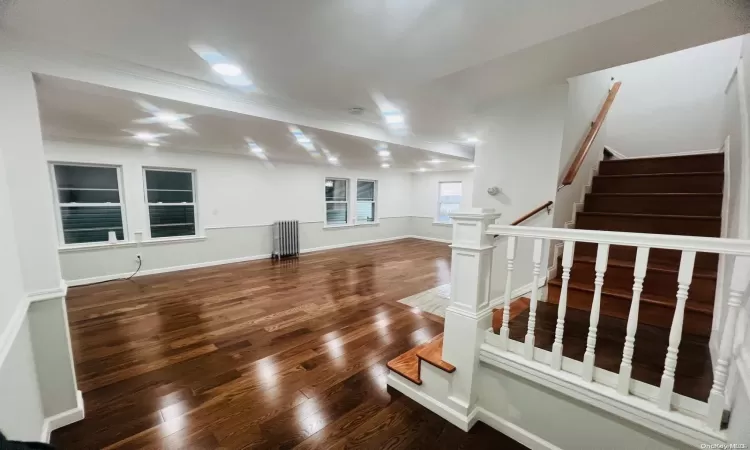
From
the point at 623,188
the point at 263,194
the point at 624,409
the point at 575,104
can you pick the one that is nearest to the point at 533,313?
the point at 624,409

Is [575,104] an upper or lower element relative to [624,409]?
upper

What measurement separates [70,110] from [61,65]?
1.25 m

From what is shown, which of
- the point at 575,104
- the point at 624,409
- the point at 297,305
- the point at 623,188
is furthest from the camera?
the point at 297,305

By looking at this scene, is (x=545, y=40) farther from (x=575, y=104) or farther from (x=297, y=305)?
(x=297, y=305)

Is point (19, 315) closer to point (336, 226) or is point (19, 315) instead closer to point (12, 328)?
point (12, 328)

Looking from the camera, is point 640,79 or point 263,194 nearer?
point 640,79

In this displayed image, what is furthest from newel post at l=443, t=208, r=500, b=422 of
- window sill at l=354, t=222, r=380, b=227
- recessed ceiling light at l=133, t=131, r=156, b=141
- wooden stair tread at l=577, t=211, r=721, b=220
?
window sill at l=354, t=222, r=380, b=227

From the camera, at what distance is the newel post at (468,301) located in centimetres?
167

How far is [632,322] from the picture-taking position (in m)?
1.27

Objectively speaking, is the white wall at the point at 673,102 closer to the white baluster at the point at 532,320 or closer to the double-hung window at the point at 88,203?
the white baluster at the point at 532,320

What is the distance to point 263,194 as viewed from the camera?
625cm

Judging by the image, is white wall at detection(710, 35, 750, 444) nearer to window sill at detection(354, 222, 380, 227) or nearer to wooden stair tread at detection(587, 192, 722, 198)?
wooden stair tread at detection(587, 192, 722, 198)

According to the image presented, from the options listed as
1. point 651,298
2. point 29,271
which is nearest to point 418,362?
point 651,298

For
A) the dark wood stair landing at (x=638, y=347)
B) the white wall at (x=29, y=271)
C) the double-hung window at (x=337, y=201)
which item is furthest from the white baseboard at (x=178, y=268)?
the dark wood stair landing at (x=638, y=347)
